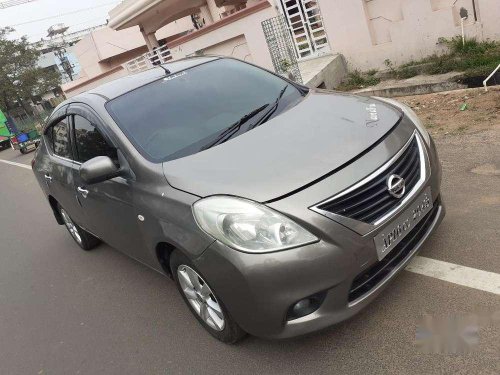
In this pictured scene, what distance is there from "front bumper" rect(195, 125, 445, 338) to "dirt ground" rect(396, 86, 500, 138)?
333 centimetres

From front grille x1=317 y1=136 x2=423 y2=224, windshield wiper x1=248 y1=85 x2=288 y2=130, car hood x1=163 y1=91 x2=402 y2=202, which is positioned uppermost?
windshield wiper x1=248 y1=85 x2=288 y2=130

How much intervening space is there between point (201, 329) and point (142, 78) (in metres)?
2.10

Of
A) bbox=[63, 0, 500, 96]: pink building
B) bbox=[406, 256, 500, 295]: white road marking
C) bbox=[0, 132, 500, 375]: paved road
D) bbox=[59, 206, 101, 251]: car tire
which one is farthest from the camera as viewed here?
bbox=[63, 0, 500, 96]: pink building

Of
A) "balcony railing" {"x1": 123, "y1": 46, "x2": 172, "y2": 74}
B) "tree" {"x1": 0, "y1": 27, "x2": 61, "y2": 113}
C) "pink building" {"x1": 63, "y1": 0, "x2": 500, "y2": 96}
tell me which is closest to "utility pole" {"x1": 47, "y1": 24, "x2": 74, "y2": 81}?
"tree" {"x1": 0, "y1": 27, "x2": 61, "y2": 113}

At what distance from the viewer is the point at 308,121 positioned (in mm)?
3186

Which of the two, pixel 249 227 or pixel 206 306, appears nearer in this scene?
pixel 249 227

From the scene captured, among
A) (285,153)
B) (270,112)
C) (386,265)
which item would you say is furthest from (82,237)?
(386,265)

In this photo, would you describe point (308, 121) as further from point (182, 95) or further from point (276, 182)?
point (182, 95)

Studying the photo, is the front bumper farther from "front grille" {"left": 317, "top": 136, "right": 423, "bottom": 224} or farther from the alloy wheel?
the alloy wheel

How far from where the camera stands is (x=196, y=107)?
3.61 meters

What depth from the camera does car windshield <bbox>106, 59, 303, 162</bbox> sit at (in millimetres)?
3297

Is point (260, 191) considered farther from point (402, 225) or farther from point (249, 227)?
point (402, 225)

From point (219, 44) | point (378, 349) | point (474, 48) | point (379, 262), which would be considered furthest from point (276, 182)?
point (219, 44)

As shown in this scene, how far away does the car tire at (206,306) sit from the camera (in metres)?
2.88
